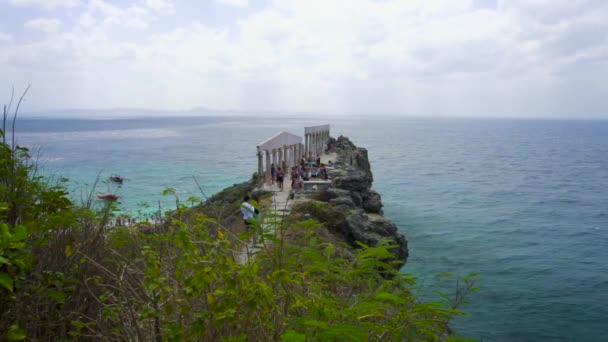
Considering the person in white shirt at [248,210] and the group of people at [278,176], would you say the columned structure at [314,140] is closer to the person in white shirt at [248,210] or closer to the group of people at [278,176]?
the group of people at [278,176]

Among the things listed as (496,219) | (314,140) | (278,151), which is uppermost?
(314,140)

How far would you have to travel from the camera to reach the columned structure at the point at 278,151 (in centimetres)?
2008

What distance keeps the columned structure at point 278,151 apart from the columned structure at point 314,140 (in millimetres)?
3673

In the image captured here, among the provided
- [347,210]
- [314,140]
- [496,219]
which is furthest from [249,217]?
[496,219]

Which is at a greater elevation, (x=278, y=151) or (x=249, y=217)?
(x=249, y=217)

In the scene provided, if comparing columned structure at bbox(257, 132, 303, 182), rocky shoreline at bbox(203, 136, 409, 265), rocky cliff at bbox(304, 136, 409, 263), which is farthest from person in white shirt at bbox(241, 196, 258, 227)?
columned structure at bbox(257, 132, 303, 182)

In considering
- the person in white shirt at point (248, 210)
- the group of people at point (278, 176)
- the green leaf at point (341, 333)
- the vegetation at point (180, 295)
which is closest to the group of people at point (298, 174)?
the group of people at point (278, 176)

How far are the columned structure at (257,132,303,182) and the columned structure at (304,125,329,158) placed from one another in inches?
145

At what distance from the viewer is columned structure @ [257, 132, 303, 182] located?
20078 millimetres

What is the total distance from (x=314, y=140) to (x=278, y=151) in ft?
37.8

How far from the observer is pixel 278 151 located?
22.8 metres

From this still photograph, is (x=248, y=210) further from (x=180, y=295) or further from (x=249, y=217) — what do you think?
(x=249, y=217)

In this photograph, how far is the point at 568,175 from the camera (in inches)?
2061

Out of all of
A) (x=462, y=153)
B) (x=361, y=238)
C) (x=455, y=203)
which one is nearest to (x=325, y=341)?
(x=361, y=238)
